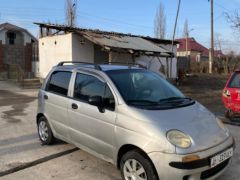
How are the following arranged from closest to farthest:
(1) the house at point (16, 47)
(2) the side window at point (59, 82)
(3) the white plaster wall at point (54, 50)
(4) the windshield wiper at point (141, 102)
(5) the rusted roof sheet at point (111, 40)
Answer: (4) the windshield wiper at point (141, 102)
(2) the side window at point (59, 82)
(5) the rusted roof sheet at point (111, 40)
(3) the white plaster wall at point (54, 50)
(1) the house at point (16, 47)

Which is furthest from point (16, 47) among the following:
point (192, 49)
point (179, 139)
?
point (192, 49)

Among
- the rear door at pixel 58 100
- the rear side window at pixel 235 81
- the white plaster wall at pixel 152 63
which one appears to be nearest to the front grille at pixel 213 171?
the rear door at pixel 58 100

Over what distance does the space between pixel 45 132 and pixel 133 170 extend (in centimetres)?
287

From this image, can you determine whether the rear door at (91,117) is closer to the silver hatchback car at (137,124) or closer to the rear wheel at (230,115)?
the silver hatchback car at (137,124)

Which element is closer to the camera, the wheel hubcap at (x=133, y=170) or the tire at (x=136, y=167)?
the tire at (x=136, y=167)

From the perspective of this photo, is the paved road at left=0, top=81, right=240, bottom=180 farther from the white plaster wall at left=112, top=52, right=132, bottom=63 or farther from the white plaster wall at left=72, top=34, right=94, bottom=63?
the white plaster wall at left=112, top=52, right=132, bottom=63

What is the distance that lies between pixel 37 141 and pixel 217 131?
13.3ft

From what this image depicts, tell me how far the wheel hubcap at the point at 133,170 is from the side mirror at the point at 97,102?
0.89 metres

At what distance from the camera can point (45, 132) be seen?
22.3 ft

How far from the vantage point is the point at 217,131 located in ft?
15.0

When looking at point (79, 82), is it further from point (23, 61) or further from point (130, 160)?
→ point (23, 61)

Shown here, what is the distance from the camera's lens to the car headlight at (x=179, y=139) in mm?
4094

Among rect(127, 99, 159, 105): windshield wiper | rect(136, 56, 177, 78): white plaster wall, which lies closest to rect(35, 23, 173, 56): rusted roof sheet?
rect(136, 56, 177, 78): white plaster wall

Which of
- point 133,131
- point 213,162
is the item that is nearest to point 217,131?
point 213,162
